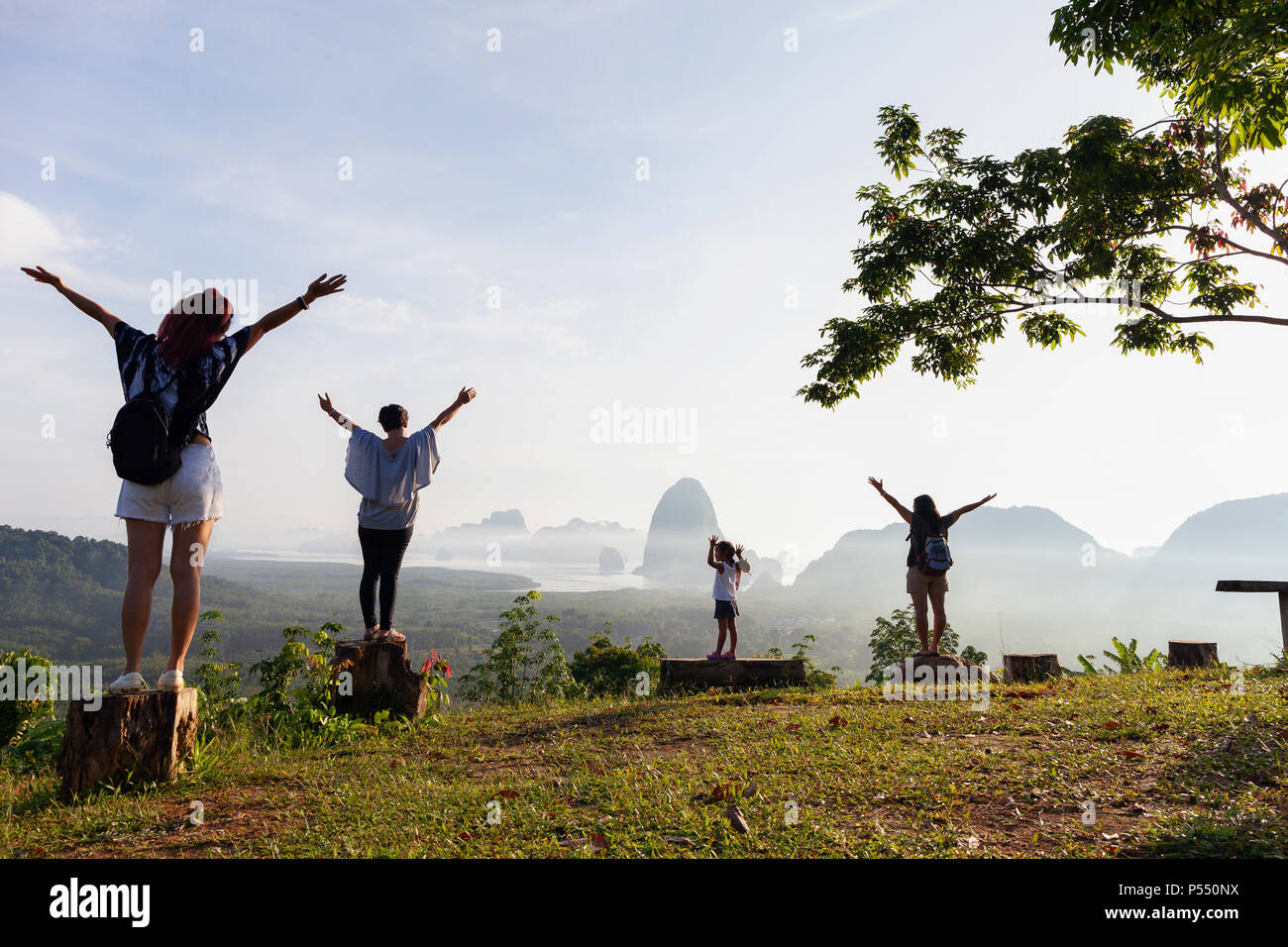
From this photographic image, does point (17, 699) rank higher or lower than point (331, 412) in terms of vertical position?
lower

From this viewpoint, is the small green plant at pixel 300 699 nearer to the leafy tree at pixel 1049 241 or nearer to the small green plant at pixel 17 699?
the small green plant at pixel 17 699

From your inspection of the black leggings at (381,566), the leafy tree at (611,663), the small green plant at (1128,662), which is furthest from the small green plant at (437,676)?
the leafy tree at (611,663)

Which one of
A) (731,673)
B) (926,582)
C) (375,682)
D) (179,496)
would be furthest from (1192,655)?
(179,496)

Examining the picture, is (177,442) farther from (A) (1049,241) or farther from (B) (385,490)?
(A) (1049,241)

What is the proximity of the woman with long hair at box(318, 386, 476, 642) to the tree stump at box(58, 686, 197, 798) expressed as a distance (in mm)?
2334

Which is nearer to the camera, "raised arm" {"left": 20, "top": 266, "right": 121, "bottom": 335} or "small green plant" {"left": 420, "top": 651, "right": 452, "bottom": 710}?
"raised arm" {"left": 20, "top": 266, "right": 121, "bottom": 335}

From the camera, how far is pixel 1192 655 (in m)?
9.82

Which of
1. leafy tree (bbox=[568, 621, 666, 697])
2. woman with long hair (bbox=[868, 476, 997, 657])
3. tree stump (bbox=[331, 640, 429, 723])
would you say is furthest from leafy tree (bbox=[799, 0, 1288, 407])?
leafy tree (bbox=[568, 621, 666, 697])

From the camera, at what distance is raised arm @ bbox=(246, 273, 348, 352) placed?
191 inches


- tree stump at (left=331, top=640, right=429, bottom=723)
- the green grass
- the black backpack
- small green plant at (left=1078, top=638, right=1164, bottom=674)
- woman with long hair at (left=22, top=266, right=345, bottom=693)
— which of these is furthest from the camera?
small green plant at (left=1078, top=638, right=1164, bottom=674)

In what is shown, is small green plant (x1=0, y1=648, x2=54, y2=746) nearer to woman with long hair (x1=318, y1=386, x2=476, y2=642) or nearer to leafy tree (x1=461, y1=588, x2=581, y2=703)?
woman with long hair (x1=318, y1=386, x2=476, y2=642)

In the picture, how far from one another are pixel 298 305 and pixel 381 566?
10.5 ft
